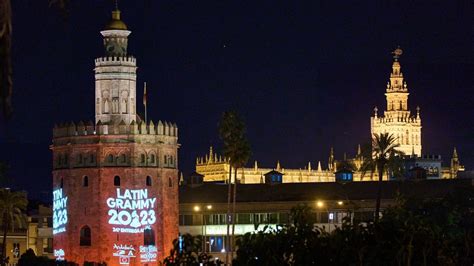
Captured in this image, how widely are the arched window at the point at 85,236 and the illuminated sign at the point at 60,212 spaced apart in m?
2.42

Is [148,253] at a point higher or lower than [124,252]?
Answer: lower

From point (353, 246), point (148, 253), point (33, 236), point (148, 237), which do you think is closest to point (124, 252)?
point (148, 253)

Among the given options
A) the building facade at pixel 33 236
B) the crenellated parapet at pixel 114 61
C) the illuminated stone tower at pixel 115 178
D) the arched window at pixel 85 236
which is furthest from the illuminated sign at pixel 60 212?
the building facade at pixel 33 236

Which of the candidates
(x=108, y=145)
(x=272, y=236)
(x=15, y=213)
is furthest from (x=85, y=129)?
(x=272, y=236)

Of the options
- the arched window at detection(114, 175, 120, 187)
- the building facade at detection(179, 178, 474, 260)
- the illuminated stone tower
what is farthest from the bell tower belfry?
the building facade at detection(179, 178, 474, 260)

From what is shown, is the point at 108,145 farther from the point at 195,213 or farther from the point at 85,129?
the point at 195,213

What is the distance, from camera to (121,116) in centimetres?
13775

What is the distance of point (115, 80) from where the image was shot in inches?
5364

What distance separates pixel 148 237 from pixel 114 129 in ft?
36.8

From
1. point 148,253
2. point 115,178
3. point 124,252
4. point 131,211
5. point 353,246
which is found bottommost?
point 148,253

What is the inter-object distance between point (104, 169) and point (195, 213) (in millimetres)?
21589

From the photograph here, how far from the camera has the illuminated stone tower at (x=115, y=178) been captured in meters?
132

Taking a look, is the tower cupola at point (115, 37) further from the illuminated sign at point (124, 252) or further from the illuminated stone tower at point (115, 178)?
the illuminated sign at point (124, 252)

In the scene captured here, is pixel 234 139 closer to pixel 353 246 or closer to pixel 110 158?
pixel 110 158
